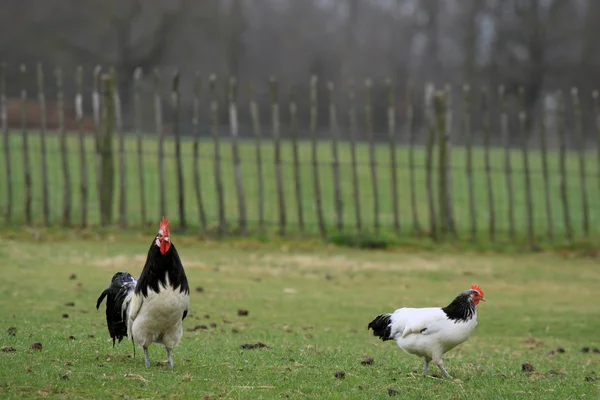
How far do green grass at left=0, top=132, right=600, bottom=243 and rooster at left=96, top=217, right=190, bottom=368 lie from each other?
12701 mm

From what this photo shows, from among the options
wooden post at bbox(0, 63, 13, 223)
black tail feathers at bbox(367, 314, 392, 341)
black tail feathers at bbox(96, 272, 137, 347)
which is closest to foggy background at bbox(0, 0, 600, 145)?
wooden post at bbox(0, 63, 13, 223)

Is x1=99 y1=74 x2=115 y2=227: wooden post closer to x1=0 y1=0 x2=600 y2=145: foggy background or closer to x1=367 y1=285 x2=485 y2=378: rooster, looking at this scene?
x1=367 y1=285 x2=485 y2=378: rooster

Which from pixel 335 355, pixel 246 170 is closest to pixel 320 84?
pixel 246 170

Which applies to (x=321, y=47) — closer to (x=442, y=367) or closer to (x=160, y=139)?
(x=160, y=139)

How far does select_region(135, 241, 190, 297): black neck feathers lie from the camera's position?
905cm

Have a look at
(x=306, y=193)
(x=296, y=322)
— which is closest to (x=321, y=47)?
(x=306, y=193)

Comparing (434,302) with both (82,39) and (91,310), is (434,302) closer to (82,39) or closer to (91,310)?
(91,310)

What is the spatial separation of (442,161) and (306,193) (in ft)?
34.3

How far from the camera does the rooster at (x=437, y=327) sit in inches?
371

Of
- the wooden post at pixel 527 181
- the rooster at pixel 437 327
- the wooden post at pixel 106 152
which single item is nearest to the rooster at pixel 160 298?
the rooster at pixel 437 327

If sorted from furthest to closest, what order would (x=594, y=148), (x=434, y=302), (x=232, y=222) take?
(x=594, y=148), (x=232, y=222), (x=434, y=302)

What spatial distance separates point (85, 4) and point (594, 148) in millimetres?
30584

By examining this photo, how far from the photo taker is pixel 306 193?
105ft

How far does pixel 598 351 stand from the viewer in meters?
12.8
